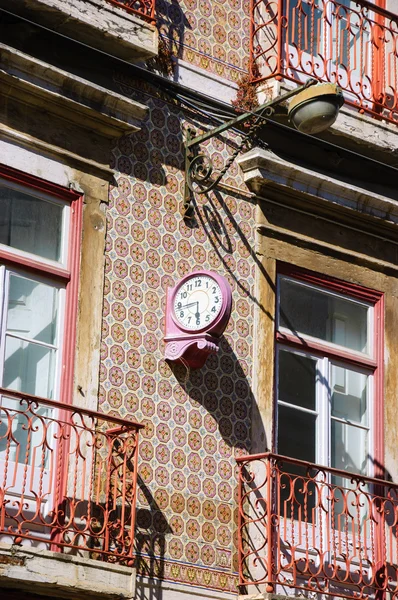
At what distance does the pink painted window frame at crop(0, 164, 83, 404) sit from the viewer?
1055 centimetres

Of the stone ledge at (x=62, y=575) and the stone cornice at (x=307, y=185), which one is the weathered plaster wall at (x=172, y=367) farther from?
the stone ledge at (x=62, y=575)

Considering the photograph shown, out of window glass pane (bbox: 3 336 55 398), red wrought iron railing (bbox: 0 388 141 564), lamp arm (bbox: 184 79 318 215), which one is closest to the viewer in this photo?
red wrought iron railing (bbox: 0 388 141 564)

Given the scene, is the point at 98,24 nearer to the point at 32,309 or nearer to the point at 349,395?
the point at 32,309

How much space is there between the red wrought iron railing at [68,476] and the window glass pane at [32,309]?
0.49 metres

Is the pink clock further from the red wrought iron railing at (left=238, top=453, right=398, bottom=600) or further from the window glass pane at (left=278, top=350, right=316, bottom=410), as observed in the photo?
the window glass pane at (left=278, top=350, right=316, bottom=410)

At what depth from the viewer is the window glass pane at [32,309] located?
34.7 ft

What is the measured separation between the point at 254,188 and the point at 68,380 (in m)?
2.33

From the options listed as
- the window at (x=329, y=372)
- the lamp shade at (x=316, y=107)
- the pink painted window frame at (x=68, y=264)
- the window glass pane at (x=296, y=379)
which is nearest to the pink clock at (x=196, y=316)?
the pink painted window frame at (x=68, y=264)

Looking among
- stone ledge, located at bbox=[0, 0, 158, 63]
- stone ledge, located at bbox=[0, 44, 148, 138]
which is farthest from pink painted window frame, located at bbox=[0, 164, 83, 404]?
stone ledge, located at bbox=[0, 0, 158, 63]

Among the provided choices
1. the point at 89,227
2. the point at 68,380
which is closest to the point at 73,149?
the point at 89,227

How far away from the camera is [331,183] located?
481 inches

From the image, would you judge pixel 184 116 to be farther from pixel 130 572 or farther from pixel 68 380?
pixel 130 572

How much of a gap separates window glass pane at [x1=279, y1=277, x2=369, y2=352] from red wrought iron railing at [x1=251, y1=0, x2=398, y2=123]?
1.53 metres

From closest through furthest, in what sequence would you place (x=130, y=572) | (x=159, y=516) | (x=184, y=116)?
(x=130, y=572) < (x=159, y=516) < (x=184, y=116)
